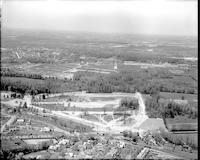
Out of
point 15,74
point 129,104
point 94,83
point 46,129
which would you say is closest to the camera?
point 46,129

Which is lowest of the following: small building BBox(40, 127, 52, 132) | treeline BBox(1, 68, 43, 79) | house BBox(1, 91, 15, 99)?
small building BBox(40, 127, 52, 132)

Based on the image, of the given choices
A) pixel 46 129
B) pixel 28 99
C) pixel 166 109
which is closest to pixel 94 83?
pixel 28 99

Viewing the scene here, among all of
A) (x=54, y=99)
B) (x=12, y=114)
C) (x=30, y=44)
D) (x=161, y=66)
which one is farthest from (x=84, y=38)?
(x=12, y=114)

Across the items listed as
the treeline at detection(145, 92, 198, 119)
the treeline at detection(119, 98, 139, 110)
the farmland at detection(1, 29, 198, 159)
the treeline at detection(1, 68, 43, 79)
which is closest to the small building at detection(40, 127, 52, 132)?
the farmland at detection(1, 29, 198, 159)

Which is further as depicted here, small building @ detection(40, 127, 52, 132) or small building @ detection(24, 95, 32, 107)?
small building @ detection(24, 95, 32, 107)

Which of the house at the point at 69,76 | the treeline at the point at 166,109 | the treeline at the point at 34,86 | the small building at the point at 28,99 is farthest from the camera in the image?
the house at the point at 69,76

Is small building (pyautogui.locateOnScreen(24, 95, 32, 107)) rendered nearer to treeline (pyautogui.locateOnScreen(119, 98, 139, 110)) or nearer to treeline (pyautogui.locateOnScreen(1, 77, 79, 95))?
treeline (pyautogui.locateOnScreen(1, 77, 79, 95))

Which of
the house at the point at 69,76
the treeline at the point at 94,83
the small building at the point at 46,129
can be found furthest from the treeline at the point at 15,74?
the small building at the point at 46,129

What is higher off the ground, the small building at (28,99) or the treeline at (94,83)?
the treeline at (94,83)

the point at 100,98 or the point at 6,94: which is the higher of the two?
the point at 6,94

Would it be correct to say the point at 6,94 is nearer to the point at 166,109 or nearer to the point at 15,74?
the point at 15,74

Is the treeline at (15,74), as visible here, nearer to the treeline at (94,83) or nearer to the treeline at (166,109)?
the treeline at (94,83)
